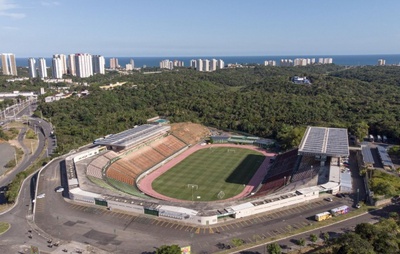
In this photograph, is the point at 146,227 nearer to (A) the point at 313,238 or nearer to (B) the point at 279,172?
(A) the point at 313,238

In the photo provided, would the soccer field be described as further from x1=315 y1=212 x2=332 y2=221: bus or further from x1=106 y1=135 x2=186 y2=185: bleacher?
x1=315 y1=212 x2=332 y2=221: bus

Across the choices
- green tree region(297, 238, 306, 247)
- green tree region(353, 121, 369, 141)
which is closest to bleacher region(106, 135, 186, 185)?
green tree region(297, 238, 306, 247)

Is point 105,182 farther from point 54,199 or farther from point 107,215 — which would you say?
point 107,215

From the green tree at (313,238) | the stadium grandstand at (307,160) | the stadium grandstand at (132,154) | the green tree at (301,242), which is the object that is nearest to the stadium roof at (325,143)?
the stadium grandstand at (307,160)

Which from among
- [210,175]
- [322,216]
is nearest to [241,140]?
[210,175]

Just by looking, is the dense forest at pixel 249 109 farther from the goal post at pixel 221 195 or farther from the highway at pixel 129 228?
the highway at pixel 129 228

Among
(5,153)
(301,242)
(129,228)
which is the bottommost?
(5,153)
